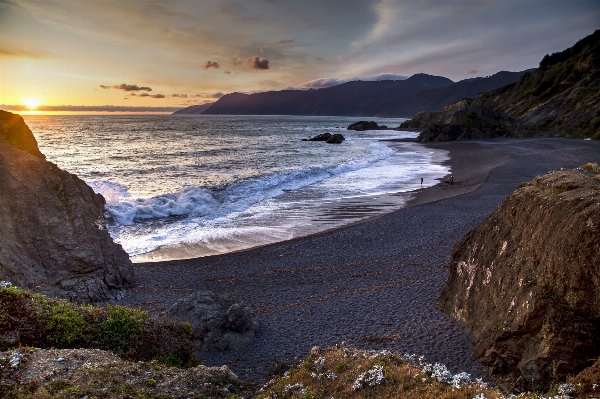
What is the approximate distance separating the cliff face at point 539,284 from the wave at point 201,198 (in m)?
16.9

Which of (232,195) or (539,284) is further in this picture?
(232,195)

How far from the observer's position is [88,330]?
600 cm

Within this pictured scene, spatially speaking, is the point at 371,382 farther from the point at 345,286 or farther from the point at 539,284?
the point at 345,286

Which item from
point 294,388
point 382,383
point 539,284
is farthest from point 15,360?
point 539,284

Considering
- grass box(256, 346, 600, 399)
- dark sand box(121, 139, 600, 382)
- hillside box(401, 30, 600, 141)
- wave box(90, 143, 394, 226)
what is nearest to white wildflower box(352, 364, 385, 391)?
grass box(256, 346, 600, 399)

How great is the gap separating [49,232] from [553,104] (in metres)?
91.0

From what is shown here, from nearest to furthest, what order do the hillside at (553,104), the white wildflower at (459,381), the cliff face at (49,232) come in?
the white wildflower at (459,381) < the cliff face at (49,232) < the hillside at (553,104)

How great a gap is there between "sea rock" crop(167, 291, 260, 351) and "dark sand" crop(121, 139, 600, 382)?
25 cm

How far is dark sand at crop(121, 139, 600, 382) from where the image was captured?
871 cm

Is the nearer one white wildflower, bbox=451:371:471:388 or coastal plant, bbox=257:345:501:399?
coastal plant, bbox=257:345:501:399

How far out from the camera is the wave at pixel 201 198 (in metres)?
22.6

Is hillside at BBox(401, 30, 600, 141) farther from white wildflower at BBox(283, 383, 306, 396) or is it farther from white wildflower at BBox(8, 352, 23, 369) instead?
white wildflower at BBox(8, 352, 23, 369)

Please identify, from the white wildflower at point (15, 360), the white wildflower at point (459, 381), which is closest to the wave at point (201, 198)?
the white wildflower at point (15, 360)

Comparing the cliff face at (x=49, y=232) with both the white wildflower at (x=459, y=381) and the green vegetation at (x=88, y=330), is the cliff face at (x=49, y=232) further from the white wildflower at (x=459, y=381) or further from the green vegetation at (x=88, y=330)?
the white wildflower at (x=459, y=381)
